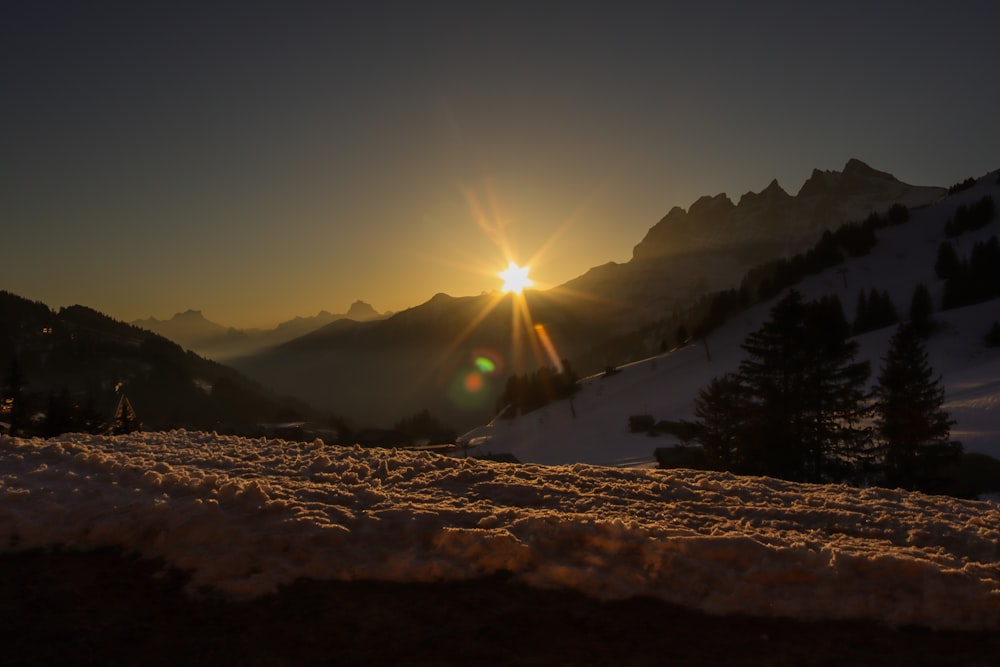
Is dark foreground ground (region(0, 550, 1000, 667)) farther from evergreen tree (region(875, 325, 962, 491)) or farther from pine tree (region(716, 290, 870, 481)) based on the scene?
evergreen tree (region(875, 325, 962, 491))

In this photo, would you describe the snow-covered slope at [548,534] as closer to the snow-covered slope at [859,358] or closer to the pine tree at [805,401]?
the pine tree at [805,401]

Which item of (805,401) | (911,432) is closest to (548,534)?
(805,401)

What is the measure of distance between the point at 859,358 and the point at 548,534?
8474 centimetres

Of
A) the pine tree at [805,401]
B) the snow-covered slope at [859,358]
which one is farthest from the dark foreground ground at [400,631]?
the snow-covered slope at [859,358]

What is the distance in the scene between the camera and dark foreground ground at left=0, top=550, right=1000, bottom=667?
467 cm

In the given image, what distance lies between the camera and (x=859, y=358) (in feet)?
253

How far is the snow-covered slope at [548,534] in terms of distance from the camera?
5863 mm

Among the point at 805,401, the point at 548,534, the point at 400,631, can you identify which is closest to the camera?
the point at 400,631

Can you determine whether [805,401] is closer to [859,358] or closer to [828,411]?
[828,411]

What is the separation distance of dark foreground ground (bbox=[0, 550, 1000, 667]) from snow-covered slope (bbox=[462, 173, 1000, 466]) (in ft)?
130

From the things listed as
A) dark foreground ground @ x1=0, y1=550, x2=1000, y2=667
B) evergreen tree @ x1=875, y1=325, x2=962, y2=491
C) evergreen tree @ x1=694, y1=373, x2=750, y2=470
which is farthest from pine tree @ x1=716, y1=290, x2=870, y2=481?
dark foreground ground @ x1=0, y1=550, x2=1000, y2=667

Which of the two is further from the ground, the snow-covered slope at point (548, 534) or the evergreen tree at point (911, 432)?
the snow-covered slope at point (548, 534)

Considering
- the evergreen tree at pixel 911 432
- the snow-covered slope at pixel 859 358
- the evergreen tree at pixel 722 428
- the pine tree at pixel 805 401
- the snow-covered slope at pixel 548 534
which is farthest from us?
the snow-covered slope at pixel 859 358

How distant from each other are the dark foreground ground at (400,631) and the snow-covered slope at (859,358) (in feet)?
130
